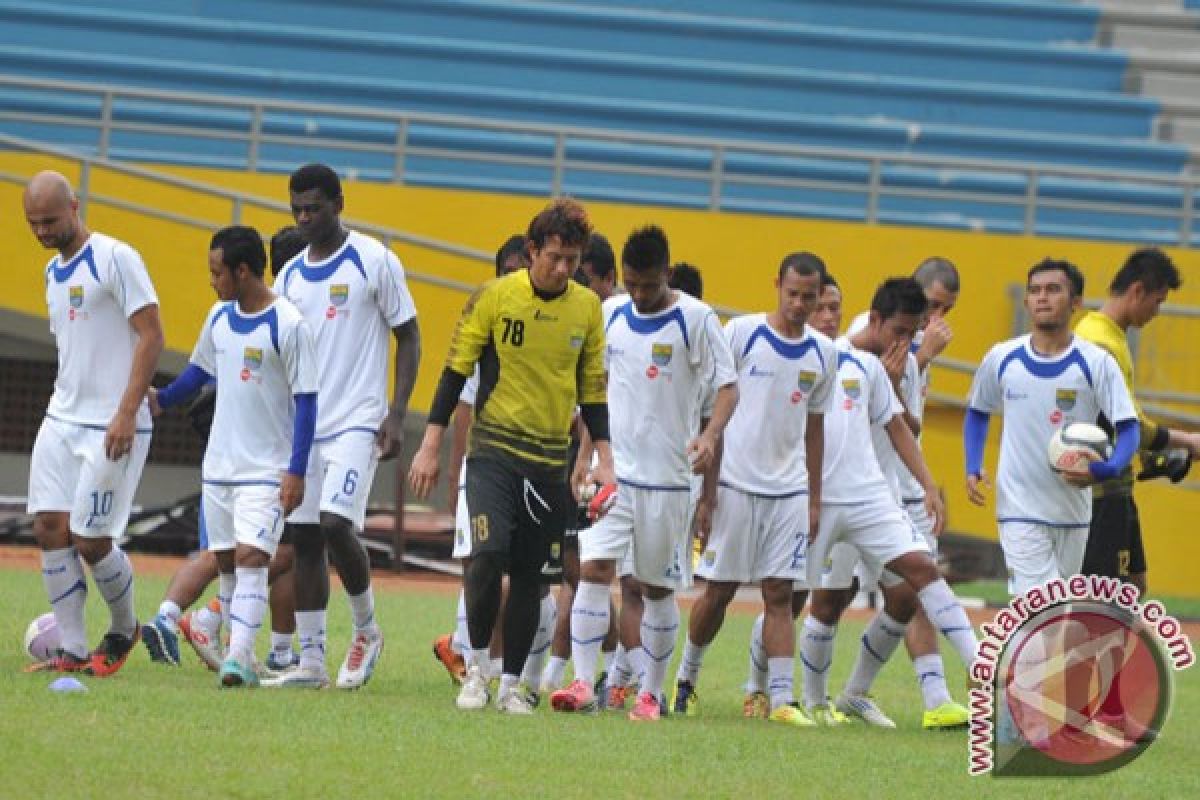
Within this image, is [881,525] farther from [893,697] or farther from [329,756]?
[329,756]

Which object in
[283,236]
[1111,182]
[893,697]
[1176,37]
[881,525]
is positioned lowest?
[893,697]

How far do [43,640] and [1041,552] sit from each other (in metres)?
4.92

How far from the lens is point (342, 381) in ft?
36.9

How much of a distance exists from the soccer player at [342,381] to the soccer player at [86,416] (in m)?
0.81

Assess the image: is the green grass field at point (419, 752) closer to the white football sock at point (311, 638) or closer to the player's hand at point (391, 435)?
the white football sock at point (311, 638)

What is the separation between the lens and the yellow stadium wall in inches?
860

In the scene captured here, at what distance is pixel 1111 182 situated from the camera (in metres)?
26.0

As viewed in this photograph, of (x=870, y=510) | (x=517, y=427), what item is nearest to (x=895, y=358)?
(x=870, y=510)

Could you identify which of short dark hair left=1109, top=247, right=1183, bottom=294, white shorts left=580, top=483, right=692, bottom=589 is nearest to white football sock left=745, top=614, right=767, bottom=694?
white shorts left=580, top=483, right=692, bottom=589

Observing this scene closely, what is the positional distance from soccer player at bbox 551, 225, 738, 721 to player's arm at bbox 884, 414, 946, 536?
126 cm

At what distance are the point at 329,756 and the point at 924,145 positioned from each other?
1894 cm

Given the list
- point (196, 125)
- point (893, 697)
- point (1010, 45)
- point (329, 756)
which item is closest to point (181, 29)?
point (196, 125)

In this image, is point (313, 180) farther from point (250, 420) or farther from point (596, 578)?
point (596, 578)

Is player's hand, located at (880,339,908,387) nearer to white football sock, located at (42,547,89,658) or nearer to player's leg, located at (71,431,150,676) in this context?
player's leg, located at (71,431,150,676)
